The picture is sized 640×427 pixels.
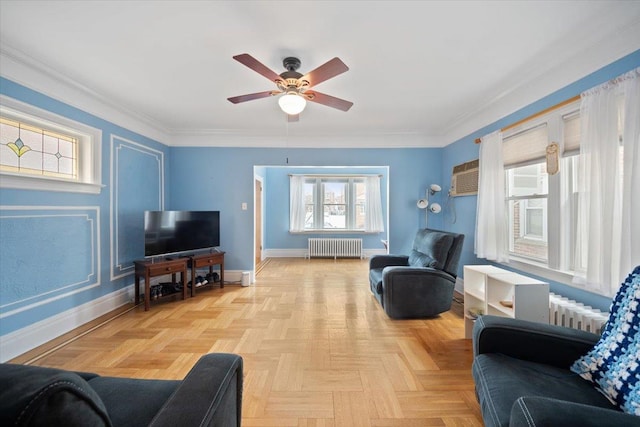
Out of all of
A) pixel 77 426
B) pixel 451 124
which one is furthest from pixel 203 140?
pixel 77 426

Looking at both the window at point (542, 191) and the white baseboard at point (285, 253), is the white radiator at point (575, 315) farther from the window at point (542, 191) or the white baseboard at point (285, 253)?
the white baseboard at point (285, 253)

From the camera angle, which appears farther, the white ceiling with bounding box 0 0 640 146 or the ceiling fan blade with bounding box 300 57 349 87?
the ceiling fan blade with bounding box 300 57 349 87

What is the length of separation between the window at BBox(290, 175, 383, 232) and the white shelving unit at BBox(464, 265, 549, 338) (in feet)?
14.2

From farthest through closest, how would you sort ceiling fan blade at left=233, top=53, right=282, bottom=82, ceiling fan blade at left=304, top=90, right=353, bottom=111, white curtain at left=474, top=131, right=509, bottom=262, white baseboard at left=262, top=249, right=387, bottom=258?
white baseboard at left=262, top=249, right=387, bottom=258 < white curtain at left=474, top=131, right=509, bottom=262 < ceiling fan blade at left=304, top=90, right=353, bottom=111 < ceiling fan blade at left=233, top=53, right=282, bottom=82

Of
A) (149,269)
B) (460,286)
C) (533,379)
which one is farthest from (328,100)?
(460,286)

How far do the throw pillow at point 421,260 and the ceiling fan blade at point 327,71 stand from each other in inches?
94.5

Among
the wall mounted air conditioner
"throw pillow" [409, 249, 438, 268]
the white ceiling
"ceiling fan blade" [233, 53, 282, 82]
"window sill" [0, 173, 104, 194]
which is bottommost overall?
"throw pillow" [409, 249, 438, 268]

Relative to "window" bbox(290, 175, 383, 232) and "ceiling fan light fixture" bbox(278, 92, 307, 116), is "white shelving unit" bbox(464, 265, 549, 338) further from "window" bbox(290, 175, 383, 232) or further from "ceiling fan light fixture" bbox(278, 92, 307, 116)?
"window" bbox(290, 175, 383, 232)

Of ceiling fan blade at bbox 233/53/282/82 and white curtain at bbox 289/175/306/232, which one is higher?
ceiling fan blade at bbox 233/53/282/82

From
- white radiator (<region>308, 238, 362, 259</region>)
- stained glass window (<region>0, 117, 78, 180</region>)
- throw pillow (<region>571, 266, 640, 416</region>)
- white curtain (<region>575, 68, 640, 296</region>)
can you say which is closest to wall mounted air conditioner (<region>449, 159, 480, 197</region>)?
white curtain (<region>575, 68, 640, 296</region>)

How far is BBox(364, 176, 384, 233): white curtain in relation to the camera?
7.13 meters

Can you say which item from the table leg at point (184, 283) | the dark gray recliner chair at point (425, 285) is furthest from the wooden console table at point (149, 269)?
the dark gray recliner chair at point (425, 285)

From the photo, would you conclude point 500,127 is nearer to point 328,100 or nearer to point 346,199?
point 328,100

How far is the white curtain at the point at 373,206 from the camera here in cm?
713
